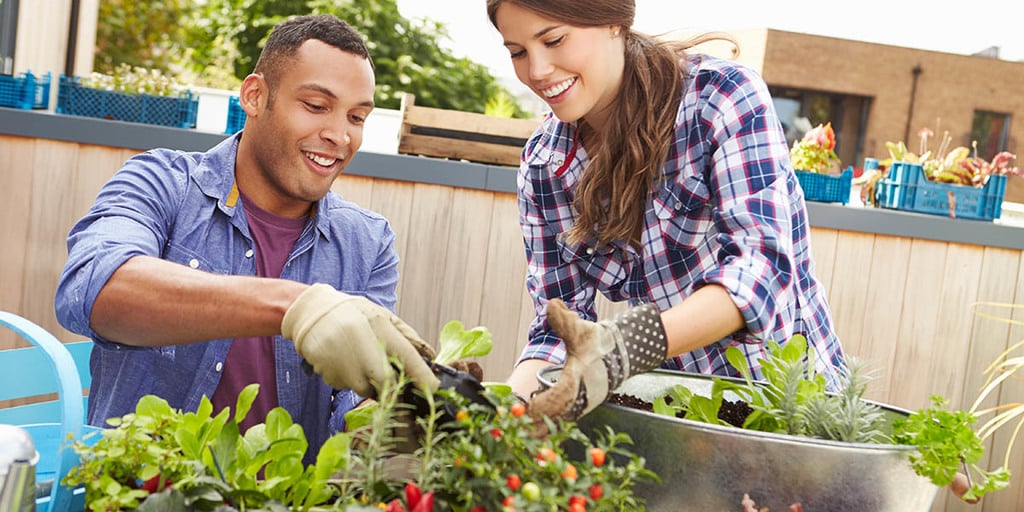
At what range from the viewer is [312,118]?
1469 millimetres

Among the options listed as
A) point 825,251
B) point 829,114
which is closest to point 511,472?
point 825,251

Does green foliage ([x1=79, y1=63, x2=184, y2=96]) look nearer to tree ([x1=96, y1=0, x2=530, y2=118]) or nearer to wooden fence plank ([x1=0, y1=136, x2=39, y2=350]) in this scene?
wooden fence plank ([x1=0, y1=136, x2=39, y2=350])

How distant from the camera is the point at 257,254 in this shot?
1493 mm

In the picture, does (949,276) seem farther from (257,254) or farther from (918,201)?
(257,254)

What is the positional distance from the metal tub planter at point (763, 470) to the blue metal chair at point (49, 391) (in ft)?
1.49

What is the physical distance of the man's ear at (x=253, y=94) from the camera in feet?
5.05

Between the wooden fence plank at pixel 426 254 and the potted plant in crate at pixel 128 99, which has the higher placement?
the potted plant in crate at pixel 128 99

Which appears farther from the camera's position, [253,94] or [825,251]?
[825,251]

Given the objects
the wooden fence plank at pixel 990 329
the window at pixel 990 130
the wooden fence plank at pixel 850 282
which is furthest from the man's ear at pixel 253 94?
the window at pixel 990 130

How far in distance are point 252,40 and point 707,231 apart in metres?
11.7

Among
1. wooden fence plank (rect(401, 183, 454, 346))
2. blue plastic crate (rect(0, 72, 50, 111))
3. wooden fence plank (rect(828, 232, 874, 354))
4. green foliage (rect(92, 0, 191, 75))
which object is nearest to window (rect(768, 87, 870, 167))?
green foliage (rect(92, 0, 191, 75))

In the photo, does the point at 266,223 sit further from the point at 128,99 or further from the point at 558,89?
the point at 128,99

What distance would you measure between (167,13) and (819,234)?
10.7 m

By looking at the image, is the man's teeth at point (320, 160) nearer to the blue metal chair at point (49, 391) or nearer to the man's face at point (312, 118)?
the man's face at point (312, 118)
